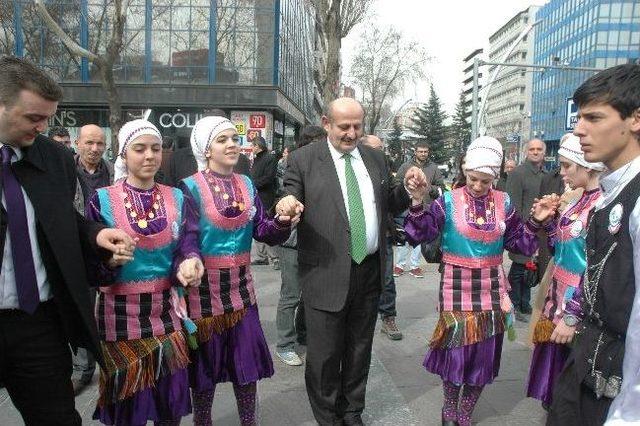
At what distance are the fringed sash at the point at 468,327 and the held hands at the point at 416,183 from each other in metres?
0.80

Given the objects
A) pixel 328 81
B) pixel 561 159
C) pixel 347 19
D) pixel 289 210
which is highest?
pixel 347 19

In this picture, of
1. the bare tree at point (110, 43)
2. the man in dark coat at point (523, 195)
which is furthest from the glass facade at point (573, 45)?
the man in dark coat at point (523, 195)

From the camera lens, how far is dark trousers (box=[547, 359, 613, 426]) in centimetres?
199

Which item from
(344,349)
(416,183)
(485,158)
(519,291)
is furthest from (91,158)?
(519,291)

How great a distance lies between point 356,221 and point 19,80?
6.49 ft

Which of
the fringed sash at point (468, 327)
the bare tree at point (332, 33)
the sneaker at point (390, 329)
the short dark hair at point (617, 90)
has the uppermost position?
the bare tree at point (332, 33)

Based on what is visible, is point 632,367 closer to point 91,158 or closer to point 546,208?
point 546,208

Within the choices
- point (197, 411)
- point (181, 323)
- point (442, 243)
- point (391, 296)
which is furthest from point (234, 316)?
point (391, 296)

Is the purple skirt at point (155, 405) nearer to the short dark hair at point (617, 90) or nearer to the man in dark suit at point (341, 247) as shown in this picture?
the man in dark suit at point (341, 247)

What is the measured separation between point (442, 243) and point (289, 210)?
3.86 feet

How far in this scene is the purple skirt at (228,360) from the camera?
3307mm

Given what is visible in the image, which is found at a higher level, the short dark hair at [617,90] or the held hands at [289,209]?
the short dark hair at [617,90]

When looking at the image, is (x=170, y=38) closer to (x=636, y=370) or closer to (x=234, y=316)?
(x=234, y=316)

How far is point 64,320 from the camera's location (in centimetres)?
250
